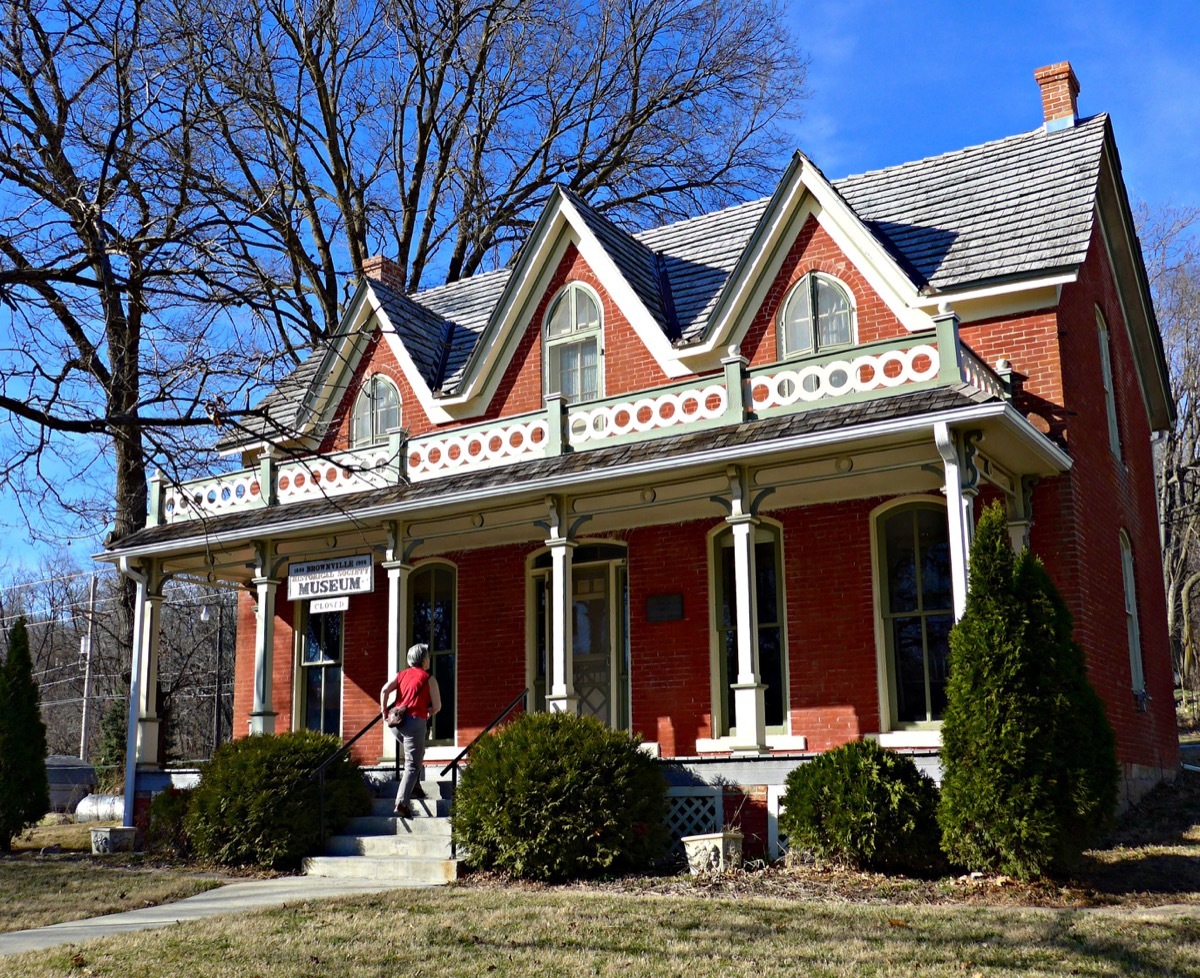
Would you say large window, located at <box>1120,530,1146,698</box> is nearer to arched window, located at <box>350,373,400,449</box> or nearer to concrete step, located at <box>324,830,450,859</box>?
concrete step, located at <box>324,830,450,859</box>

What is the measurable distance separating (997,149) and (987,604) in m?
9.09

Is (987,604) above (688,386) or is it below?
below

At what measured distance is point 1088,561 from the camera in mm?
14969

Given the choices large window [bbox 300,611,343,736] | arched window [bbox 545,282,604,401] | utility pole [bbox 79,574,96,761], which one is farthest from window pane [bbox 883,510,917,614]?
utility pole [bbox 79,574,96,761]

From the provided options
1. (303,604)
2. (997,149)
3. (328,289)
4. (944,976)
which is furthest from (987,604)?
(328,289)

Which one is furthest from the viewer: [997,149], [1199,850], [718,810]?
[997,149]

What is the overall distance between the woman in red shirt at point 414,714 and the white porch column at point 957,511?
18.6 ft

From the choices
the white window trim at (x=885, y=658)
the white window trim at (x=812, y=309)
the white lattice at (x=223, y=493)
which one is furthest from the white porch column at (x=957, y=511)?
the white lattice at (x=223, y=493)

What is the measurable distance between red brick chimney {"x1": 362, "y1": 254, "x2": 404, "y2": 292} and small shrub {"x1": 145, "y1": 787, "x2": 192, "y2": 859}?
10.9 m

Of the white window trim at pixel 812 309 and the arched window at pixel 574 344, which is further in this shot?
the arched window at pixel 574 344

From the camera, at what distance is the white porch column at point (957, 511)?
40.5ft

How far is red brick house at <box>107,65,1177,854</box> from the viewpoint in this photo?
545 inches

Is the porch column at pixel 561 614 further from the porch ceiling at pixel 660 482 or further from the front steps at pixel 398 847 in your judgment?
the front steps at pixel 398 847

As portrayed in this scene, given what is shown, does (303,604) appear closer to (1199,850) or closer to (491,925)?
(491,925)
